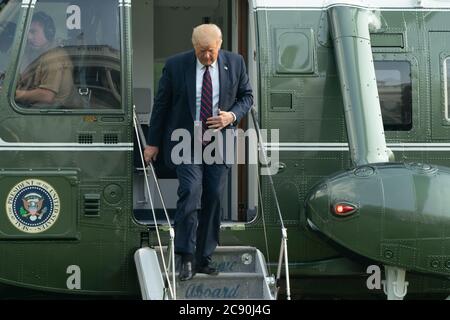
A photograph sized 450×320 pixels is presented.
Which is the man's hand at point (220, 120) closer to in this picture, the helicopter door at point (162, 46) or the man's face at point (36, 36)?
the helicopter door at point (162, 46)

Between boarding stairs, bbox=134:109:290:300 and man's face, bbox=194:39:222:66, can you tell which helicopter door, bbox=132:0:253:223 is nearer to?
boarding stairs, bbox=134:109:290:300

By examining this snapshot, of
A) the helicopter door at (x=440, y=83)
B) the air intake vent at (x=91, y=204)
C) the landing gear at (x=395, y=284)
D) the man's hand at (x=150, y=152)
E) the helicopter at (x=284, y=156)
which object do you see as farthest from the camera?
the helicopter door at (x=440, y=83)

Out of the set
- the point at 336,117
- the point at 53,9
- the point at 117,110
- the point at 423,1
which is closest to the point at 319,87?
the point at 336,117

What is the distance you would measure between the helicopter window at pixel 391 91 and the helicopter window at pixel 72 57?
232 cm

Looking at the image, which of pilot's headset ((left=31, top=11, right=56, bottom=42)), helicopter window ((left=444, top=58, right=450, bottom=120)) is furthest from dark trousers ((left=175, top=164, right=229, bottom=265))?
helicopter window ((left=444, top=58, right=450, bottom=120))

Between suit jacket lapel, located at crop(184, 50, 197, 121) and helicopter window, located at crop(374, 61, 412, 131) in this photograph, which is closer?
suit jacket lapel, located at crop(184, 50, 197, 121)

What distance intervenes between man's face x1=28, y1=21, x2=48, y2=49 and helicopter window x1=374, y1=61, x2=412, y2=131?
290 centimetres

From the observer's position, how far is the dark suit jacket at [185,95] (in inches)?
271

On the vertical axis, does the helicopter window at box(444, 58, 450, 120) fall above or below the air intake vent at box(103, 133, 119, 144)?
above

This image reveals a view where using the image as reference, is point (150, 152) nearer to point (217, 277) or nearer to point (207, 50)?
point (207, 50)

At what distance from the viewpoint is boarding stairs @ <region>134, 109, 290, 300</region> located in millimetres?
6773

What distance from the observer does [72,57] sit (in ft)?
25.3

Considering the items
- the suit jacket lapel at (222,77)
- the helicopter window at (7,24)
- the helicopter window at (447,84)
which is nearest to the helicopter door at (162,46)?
the helicopter window at (7,24)

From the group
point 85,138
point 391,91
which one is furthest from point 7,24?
point 391,91
